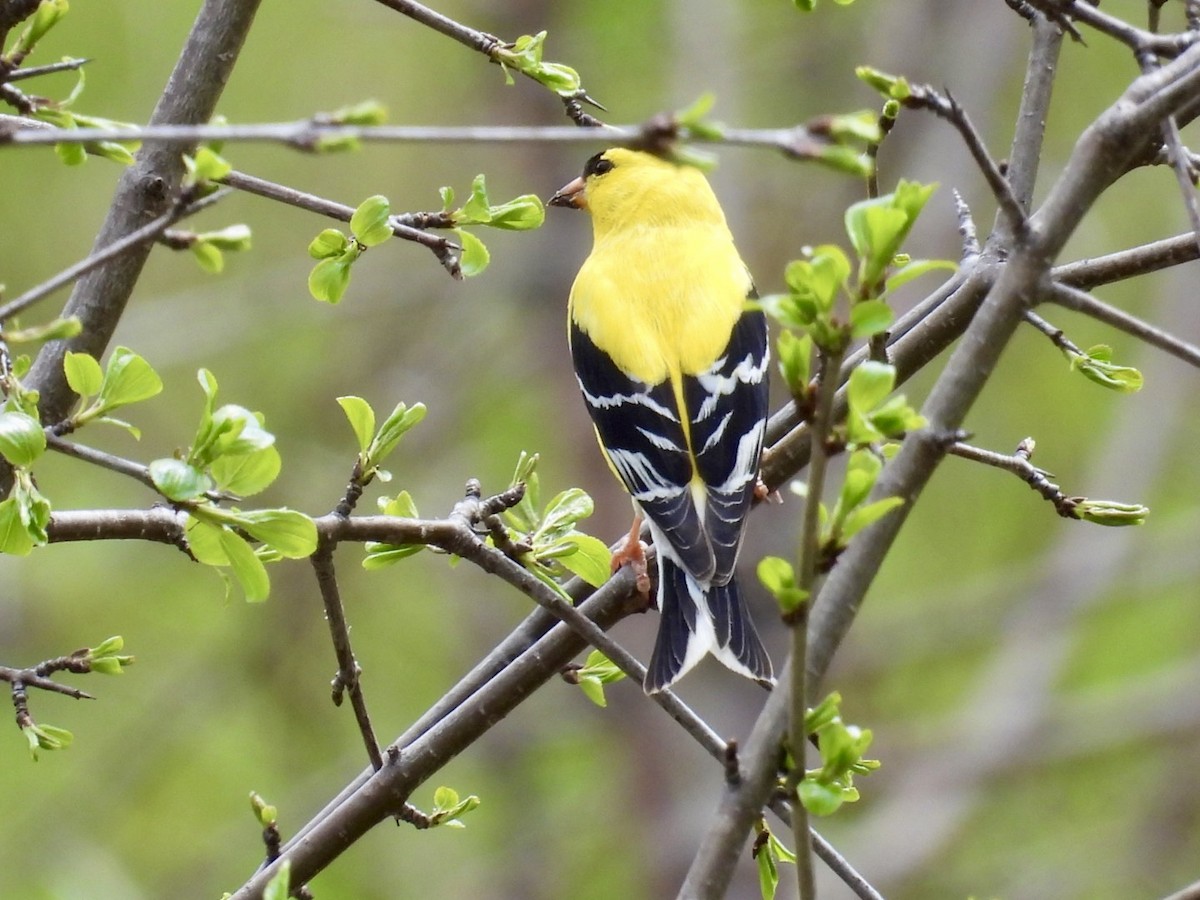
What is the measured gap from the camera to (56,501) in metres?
6.80

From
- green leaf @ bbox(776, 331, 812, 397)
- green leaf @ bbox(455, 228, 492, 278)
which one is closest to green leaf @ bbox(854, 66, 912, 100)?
green leaf @ bbox(776, 331, 812, 397)

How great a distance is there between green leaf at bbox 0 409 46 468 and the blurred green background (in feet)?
16.2

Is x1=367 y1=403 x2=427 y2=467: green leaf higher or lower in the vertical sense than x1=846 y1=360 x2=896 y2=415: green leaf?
lower

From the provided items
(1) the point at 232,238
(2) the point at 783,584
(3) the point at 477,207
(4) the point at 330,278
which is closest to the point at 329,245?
(4) the point at 330,278

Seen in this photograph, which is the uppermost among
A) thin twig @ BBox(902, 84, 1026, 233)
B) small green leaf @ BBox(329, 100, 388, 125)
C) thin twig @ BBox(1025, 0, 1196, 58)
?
thin twig @ BBox(1025, 0, 1196, 58)

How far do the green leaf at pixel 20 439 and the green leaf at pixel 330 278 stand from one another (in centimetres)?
49

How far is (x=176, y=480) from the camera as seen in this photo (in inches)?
54.9

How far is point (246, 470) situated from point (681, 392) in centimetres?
173

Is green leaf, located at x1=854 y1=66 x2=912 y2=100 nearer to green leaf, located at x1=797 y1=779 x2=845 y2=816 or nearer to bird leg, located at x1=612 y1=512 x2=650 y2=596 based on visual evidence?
green leaf, located at x1=797 y1=779 x2=845 y2=816

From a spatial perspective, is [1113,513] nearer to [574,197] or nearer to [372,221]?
[372,221]

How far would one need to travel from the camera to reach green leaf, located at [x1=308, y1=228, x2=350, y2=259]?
182 cm

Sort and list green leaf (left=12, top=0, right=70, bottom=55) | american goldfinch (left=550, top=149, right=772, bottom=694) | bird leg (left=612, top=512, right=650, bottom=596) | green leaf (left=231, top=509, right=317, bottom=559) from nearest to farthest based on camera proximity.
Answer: green leaf (left=231, top=509, right=317, bottom=559) < green leaf (left=12, top=0, right=70, bottom=55) < american goldfinch (left=550, top=149, right=772, bottom=694) < bird leg (left=612, top=512, right=650, bottom=596)

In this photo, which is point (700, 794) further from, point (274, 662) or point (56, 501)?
point (56, 501)

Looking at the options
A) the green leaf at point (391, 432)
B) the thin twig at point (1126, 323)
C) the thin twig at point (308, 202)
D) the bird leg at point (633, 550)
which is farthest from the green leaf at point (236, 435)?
the bird leg at point (633, 550)
